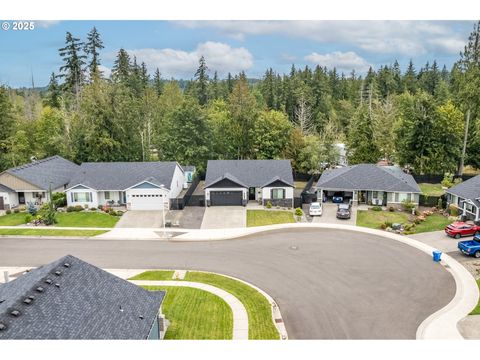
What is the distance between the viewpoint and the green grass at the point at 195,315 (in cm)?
2036

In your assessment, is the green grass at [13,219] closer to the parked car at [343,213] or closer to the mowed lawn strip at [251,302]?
the mowed lawn strip at [251,302]

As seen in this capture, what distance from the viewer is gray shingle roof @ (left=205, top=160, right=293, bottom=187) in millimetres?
47906

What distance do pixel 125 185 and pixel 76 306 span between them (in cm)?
3163

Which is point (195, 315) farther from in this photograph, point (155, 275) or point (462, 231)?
point (462, 231)

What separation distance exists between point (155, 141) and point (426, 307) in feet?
162

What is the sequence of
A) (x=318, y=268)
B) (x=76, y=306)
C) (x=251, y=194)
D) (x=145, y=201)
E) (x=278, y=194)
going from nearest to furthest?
(x=76, y=306) < (x=318, y=268) < (x=145, y=201) < (x=278, y=194) < (x=251, y=194)

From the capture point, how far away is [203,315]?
22203 millimetres

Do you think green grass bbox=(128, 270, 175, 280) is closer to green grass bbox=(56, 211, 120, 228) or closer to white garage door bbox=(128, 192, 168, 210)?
green grass bbox=(56, 211, 120, 228)

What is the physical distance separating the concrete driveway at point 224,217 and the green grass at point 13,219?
61.3 ft

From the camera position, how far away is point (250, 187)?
47812 millimetres

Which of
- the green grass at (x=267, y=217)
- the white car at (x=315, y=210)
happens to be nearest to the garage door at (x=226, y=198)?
the green grass at (x=267, y=217)

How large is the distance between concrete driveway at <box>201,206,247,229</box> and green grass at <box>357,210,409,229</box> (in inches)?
462

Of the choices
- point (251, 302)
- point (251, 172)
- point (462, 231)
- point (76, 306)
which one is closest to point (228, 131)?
point (251, 172)

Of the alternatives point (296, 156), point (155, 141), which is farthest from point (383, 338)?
point (155, 141)
